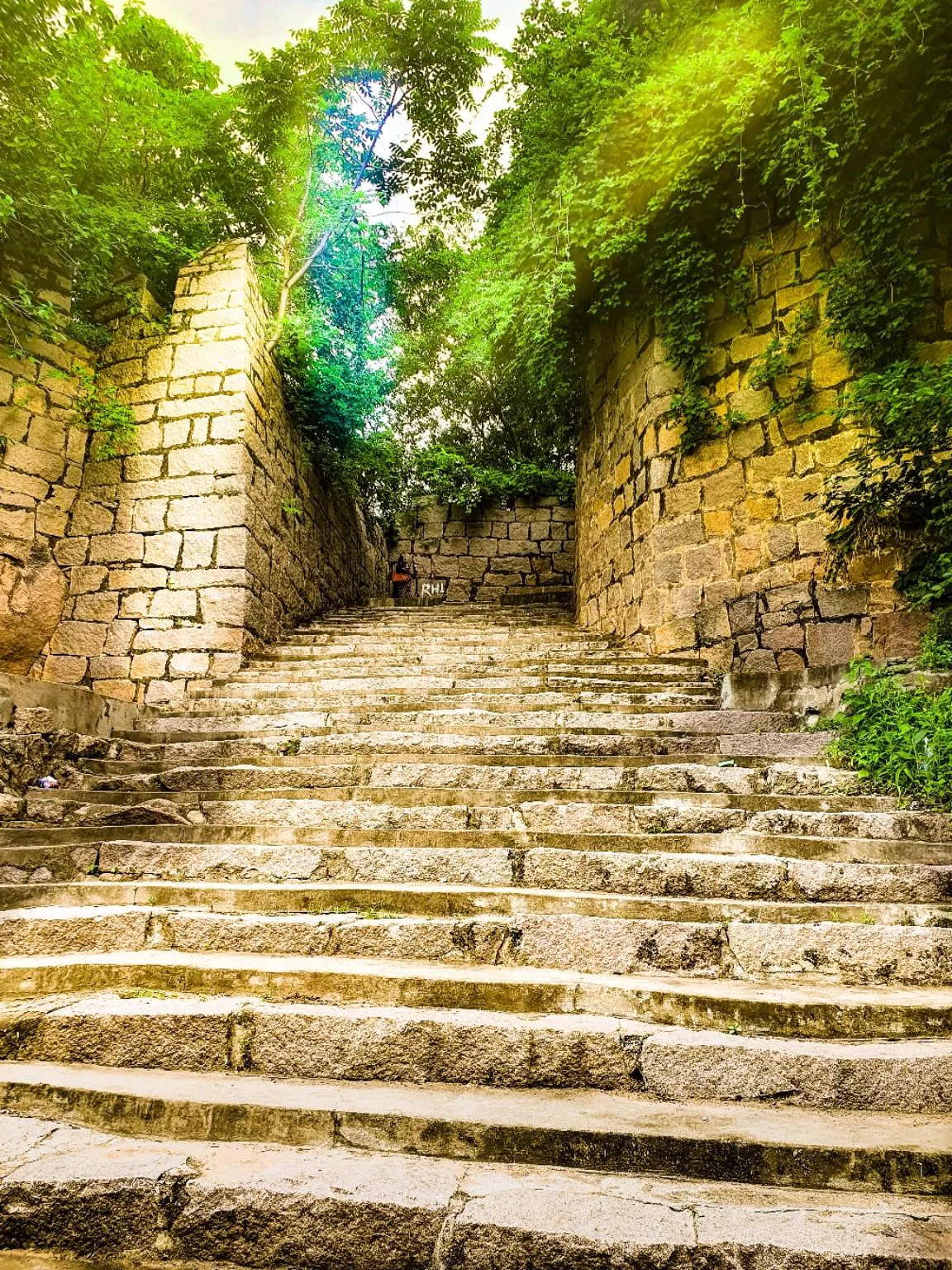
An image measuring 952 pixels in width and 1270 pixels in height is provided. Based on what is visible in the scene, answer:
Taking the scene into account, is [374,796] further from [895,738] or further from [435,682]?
[895,738]

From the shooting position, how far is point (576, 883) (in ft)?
8.22

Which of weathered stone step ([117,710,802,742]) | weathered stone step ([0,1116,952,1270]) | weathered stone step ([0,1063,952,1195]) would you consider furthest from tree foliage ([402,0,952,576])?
weathered stone step ([0,1116,952,1270])

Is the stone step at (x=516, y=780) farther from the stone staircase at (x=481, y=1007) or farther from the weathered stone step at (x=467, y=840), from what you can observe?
the weathered stone step at (x=467, y=840)

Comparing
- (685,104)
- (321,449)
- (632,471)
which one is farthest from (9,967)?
(685,104)

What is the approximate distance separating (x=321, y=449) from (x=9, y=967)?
6616 mm

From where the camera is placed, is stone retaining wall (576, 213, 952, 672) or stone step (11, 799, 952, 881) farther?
stone retaining wall (576, 213, 952, 672)

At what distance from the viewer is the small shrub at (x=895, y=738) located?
9.61ft

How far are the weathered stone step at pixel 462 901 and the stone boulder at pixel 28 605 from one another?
11.1 feet

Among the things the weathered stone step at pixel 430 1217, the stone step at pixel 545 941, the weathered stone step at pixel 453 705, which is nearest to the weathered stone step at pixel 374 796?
the stone step at pixel 545 941

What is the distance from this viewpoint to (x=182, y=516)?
5676mm

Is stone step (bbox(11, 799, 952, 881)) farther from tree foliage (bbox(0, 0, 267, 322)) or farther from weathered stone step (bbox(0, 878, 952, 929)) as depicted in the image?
tree foliage (bbox(0, 0, 267, 322))

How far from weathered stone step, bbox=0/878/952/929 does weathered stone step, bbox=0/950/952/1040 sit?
21cm

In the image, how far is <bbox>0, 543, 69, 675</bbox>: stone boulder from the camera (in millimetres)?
5199

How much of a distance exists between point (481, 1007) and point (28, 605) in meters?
5.19
